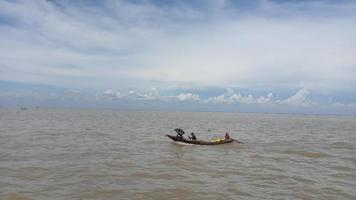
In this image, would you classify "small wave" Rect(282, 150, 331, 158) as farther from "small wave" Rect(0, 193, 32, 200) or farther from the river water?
"small wave" Rect(0, 193, 32, 200)

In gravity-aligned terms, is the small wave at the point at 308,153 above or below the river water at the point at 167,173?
Answer: above

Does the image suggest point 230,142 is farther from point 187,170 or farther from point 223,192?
point 223,192

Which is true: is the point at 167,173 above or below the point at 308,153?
below

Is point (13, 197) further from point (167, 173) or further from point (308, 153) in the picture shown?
point (308, 153)

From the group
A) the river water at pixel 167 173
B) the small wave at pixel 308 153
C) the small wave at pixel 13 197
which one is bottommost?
the small wave at pixel 13 197

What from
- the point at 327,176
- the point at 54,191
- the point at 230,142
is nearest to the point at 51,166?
the point at 54,191

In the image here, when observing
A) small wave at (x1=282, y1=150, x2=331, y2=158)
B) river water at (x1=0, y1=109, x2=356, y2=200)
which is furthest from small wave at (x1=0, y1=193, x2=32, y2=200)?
small wave at (x1=282, y1=150, x2=331, y2=158)

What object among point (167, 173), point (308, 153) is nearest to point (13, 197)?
point (167, 173)

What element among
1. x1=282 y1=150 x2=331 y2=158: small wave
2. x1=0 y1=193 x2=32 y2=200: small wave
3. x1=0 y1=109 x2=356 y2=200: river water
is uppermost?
x1=282 y1=150 x2=331 y2=158: small wave

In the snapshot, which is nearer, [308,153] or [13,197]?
[13,197]

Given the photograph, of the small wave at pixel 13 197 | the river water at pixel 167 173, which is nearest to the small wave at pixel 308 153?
the river water at pixel 167 173

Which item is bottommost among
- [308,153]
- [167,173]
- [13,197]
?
[13,197]

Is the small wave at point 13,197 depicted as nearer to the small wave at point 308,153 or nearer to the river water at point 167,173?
the river water at point 167,173

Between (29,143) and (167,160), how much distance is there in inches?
621
